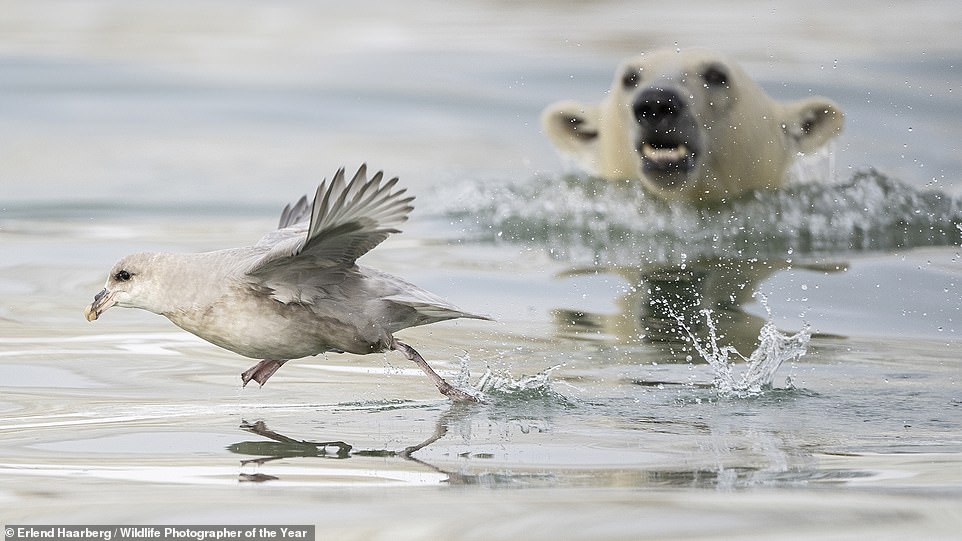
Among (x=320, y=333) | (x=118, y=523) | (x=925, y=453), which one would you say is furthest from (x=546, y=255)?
(x=118, y=523)

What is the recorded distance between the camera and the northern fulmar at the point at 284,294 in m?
5.48

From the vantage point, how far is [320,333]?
566 cm

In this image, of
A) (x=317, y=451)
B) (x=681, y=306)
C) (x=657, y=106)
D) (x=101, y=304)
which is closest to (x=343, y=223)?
(x=317, y=451)

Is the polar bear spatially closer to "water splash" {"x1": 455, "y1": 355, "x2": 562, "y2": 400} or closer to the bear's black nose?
the bear's black nose

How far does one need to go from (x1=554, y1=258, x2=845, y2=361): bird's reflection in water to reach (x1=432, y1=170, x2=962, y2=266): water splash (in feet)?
0.88

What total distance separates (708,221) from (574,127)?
1.11 metres

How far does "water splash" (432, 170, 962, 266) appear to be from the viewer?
932 centimetres

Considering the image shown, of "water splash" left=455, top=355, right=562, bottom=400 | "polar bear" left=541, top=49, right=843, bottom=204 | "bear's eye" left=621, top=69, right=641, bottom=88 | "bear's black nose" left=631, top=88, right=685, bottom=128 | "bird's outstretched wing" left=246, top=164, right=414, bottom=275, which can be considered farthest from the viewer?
"bear's eye" left=621, top=69, right=641, bottom=88

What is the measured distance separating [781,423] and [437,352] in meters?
1.89

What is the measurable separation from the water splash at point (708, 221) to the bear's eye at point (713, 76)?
0.77 m

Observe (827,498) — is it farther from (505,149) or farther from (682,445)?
(505,149)

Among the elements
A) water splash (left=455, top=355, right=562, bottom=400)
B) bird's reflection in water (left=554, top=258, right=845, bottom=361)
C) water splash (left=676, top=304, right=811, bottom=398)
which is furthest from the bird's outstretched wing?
bird's reflection in water (left=554, top=258, right=845, bottom=361)

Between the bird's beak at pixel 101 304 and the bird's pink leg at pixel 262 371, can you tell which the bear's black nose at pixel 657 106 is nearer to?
the bird's pink leg at pixel 262 371

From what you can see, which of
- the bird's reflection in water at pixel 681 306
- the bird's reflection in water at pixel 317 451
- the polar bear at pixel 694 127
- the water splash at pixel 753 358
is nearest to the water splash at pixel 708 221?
the polar bear at pixel 694 127
